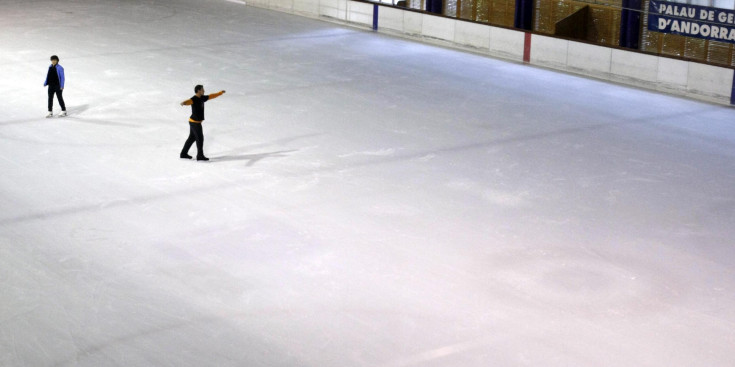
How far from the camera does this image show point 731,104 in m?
20.7

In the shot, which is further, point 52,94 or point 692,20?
point 692,20

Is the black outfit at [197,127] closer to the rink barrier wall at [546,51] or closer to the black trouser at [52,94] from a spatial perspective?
the black trouser at [52,94]

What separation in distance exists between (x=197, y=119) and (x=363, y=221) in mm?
3713

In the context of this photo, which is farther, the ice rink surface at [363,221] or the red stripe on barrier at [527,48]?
the red stripe on barrier at [527,48]

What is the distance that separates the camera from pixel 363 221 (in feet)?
44.4

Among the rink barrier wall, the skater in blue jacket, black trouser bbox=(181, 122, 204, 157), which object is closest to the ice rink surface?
black trouser bbox=(181, 122, 204, 157)

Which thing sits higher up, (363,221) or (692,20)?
(692,20)

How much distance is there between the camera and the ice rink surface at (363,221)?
400 inches

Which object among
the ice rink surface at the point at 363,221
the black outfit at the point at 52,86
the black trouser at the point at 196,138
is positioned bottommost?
the ice rink surface at the point at 363,221

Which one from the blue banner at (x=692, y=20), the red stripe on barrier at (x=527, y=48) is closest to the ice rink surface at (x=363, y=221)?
the red stripe on barrier at (x=527, y=48)

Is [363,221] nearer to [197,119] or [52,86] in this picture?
[197,119]

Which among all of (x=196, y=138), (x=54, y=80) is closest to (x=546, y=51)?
(x=196, y=138)

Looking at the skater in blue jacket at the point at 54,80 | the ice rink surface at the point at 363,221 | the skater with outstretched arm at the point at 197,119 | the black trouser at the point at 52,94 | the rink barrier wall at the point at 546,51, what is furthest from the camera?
the rink barrier wall at the point at 546,51

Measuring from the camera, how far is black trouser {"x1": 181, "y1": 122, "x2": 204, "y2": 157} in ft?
51.3
